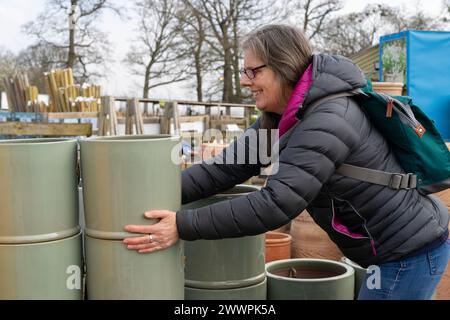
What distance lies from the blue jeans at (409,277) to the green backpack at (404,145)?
24 centimetres

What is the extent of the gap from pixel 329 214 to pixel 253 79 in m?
0.54

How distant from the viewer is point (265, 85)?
1.89 metres

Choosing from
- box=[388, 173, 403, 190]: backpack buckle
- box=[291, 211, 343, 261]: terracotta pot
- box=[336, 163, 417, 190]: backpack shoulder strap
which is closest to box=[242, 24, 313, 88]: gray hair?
box=[336, 163, 417, 190]: backpack shoulder strap

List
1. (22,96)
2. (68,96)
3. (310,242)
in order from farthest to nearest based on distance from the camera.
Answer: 1. (22,96)
2. (68,96)
3. (310,242)

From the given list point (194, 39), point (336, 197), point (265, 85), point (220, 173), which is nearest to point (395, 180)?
point (336, 197)

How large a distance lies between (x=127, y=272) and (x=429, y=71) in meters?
6.04

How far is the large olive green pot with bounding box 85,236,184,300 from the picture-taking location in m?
1.77

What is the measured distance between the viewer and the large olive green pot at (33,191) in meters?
1.68

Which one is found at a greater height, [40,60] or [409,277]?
[40,60]

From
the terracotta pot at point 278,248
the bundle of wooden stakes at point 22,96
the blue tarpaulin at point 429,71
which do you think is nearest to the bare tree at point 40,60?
the bundle of wooden stakes at point 22,96

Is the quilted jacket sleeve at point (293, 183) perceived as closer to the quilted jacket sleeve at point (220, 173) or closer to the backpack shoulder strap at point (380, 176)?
the backpack shoulder strap at point (380, 176)

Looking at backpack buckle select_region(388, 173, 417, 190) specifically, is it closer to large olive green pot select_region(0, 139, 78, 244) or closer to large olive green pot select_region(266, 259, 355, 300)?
large olive green pot select_region(266, 259, 355, 300)

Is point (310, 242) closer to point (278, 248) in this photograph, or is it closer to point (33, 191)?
point (278, 248)
